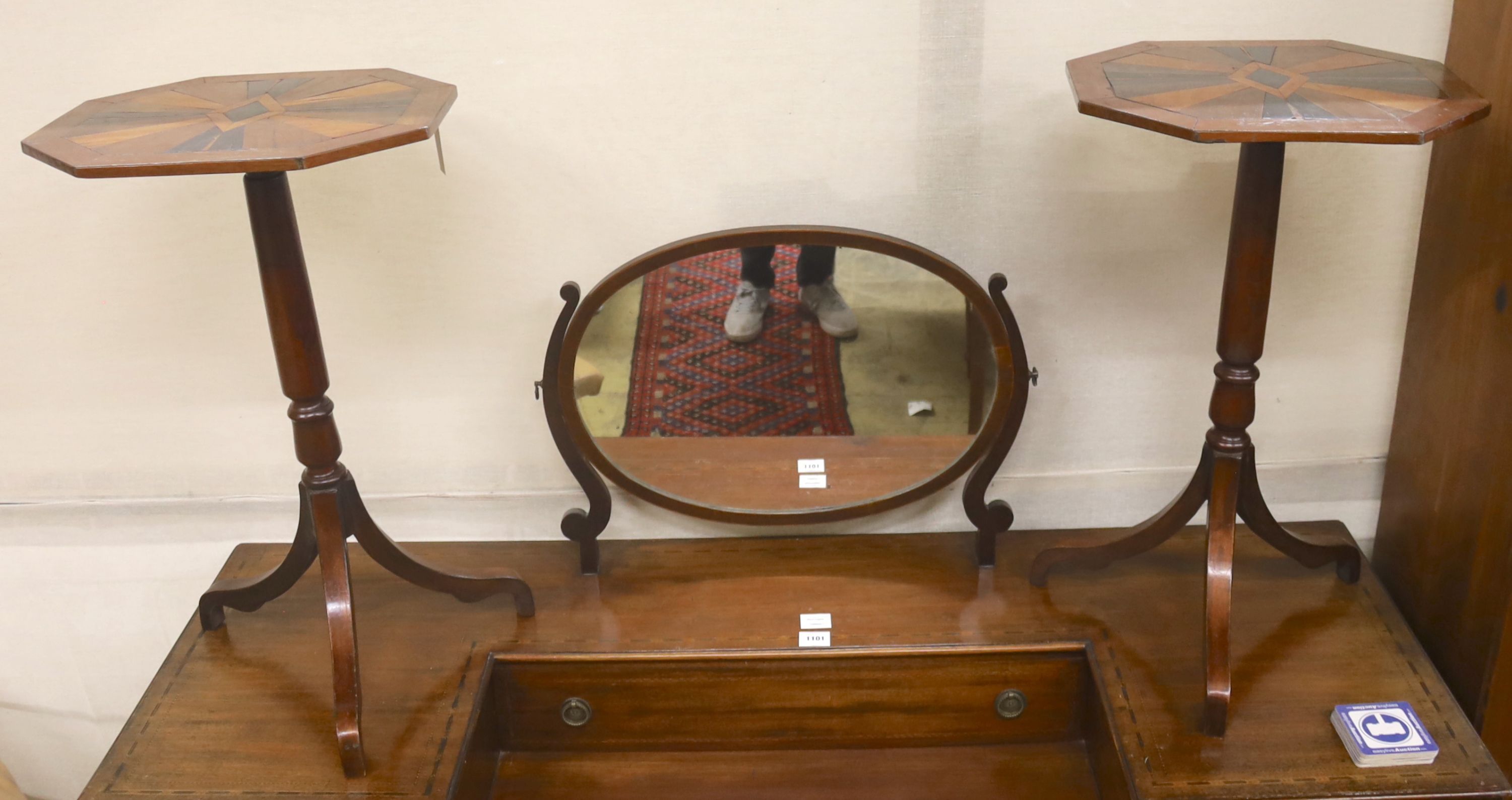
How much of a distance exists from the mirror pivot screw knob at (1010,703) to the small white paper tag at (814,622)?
292 millimetres

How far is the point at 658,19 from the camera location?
174 cm

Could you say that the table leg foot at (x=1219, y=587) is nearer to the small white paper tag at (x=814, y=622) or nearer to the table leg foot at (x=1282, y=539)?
the table leg foot at (x=1282, y=539)

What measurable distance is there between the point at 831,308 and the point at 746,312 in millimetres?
131

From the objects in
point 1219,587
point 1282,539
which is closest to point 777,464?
point 1219,587

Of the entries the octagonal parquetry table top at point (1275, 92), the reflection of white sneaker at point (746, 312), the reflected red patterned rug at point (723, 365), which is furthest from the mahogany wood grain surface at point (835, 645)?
the octagonal parquetry table top at point (1275, 92)

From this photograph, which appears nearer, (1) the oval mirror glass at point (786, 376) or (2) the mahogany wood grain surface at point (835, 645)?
(2) the mahogany wood grain surface at point (835, 645)

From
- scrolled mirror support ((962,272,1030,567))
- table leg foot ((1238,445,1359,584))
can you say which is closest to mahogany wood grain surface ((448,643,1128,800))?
scrolled mirror support ((962,272,1030,567))

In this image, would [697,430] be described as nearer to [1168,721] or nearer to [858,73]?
[858,73]

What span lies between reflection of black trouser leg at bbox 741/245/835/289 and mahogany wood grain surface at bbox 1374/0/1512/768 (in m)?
0.94

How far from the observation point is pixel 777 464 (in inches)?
79.7

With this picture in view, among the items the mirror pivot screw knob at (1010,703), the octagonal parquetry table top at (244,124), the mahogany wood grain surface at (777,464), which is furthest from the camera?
the mahogany wood grain surface at (777,464)

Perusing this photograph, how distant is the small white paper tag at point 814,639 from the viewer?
6.07 feet

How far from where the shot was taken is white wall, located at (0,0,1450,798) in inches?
69.0

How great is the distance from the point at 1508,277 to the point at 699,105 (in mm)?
1172
